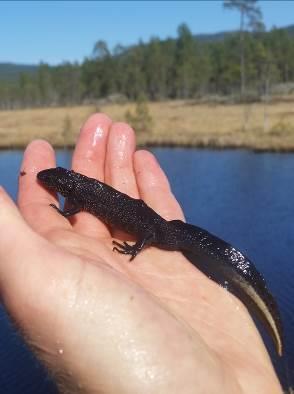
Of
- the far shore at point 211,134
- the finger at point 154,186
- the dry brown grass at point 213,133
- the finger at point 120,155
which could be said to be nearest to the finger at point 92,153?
the finger at point 120,155

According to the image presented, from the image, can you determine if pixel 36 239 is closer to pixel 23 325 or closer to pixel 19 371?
pixel 23 325

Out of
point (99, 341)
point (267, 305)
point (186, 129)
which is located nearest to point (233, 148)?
point (186, 129)

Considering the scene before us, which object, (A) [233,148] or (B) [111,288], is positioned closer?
(B) [111,288]

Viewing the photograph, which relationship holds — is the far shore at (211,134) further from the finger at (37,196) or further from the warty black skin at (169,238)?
the finger at (37,196)

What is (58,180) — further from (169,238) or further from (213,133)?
(213,133)

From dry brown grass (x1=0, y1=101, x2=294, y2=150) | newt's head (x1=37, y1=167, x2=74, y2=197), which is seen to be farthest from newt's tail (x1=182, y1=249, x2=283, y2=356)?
dry brown grass (x1=0, y1=101, x2=294, y2=150)

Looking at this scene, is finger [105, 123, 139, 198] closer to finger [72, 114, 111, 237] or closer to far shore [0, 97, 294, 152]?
finger [72, 114, 111, 237]
